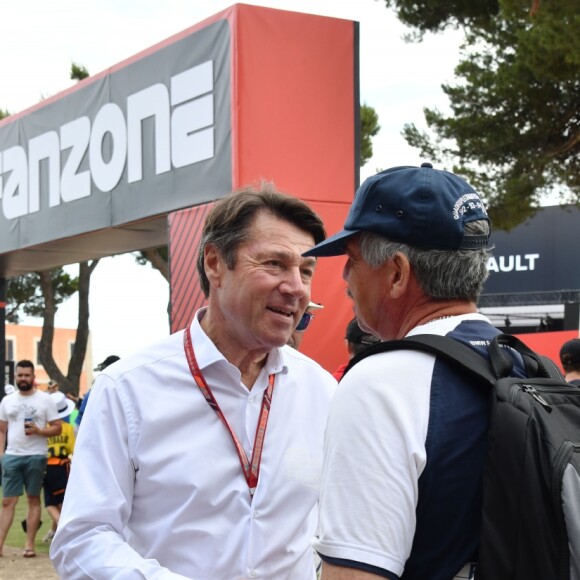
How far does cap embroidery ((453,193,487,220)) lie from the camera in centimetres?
Result: 163

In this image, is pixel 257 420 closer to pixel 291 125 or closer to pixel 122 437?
pixel 122 437

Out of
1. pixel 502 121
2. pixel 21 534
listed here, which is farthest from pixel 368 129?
pixel 21 534

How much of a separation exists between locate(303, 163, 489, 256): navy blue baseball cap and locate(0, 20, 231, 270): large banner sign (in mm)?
5957

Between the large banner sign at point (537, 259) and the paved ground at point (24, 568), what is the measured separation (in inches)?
518

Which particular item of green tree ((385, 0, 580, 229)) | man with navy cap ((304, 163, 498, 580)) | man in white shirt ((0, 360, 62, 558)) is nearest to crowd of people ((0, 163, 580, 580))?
man with navy cap ((304, 163, 498, 580))

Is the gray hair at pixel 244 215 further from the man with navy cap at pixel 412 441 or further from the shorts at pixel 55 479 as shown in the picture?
the shorts at pixel 55 479

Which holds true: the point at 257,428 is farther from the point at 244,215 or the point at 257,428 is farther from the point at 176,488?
the point at 244,215

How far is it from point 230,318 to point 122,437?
17.1 inches

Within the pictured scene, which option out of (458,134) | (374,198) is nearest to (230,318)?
(374,198)

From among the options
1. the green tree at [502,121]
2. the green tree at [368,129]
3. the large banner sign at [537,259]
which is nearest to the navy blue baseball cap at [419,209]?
the green tree at [502,121]

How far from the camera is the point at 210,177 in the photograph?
7.81 metres

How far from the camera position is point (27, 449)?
34.0 ft

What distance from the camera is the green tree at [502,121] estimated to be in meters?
14.8

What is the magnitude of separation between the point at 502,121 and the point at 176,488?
1393 centimetres
